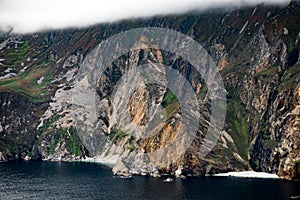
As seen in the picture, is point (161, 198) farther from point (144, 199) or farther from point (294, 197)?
Result: point (294, 197)

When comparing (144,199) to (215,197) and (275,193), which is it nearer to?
(215,197)

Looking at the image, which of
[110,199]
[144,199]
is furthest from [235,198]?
[110,199]

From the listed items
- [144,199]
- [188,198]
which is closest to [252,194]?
[188,198]

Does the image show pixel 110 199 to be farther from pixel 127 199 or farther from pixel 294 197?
pixel 294 197

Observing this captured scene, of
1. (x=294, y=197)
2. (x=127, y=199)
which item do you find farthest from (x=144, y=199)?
(x=294, y=197)

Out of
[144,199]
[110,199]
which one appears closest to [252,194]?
[144,199]

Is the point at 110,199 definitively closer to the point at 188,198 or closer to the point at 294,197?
the point at 188,198
